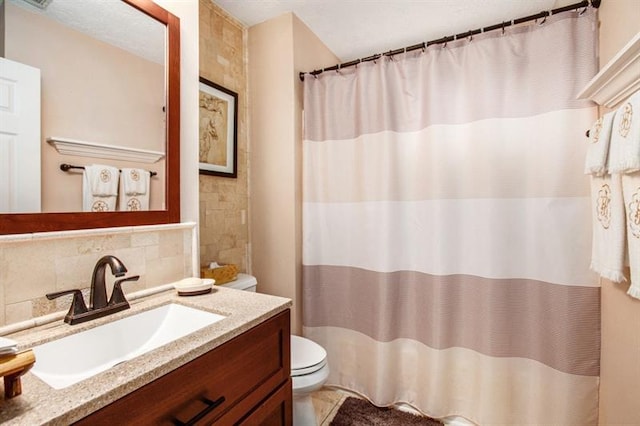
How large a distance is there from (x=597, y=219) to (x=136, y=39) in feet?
6.43

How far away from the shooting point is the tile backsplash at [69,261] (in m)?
0.84

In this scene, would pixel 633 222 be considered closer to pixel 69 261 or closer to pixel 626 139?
pixel 626 139

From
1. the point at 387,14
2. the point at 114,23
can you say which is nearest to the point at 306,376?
the point at 114,23

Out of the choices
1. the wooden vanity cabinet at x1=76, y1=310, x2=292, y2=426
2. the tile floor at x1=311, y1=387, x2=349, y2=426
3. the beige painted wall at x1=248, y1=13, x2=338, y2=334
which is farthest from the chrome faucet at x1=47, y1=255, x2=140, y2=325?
the tile floor at x1=311, y1=387, x2=349, y2=426

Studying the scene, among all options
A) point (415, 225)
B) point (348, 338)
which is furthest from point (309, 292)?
point (415, 225)

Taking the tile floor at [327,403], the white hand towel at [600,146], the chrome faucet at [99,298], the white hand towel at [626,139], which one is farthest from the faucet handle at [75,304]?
the white hand towel at [600,146]

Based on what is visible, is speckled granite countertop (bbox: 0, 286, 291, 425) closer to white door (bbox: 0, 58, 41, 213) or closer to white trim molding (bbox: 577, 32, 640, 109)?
white door (bbox: 0, 58, 41, 213)

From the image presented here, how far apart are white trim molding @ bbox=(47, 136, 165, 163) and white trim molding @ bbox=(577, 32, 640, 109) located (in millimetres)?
1613

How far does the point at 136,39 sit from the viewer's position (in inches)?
45.6

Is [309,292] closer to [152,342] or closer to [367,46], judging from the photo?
[152,342]

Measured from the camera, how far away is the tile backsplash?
0.84m

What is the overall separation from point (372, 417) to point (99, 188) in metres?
1.80

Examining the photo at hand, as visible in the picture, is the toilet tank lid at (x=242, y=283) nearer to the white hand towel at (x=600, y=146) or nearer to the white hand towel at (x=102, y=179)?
the white hand towel at (x=102, y=179)

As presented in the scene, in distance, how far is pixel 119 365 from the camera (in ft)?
2.18
